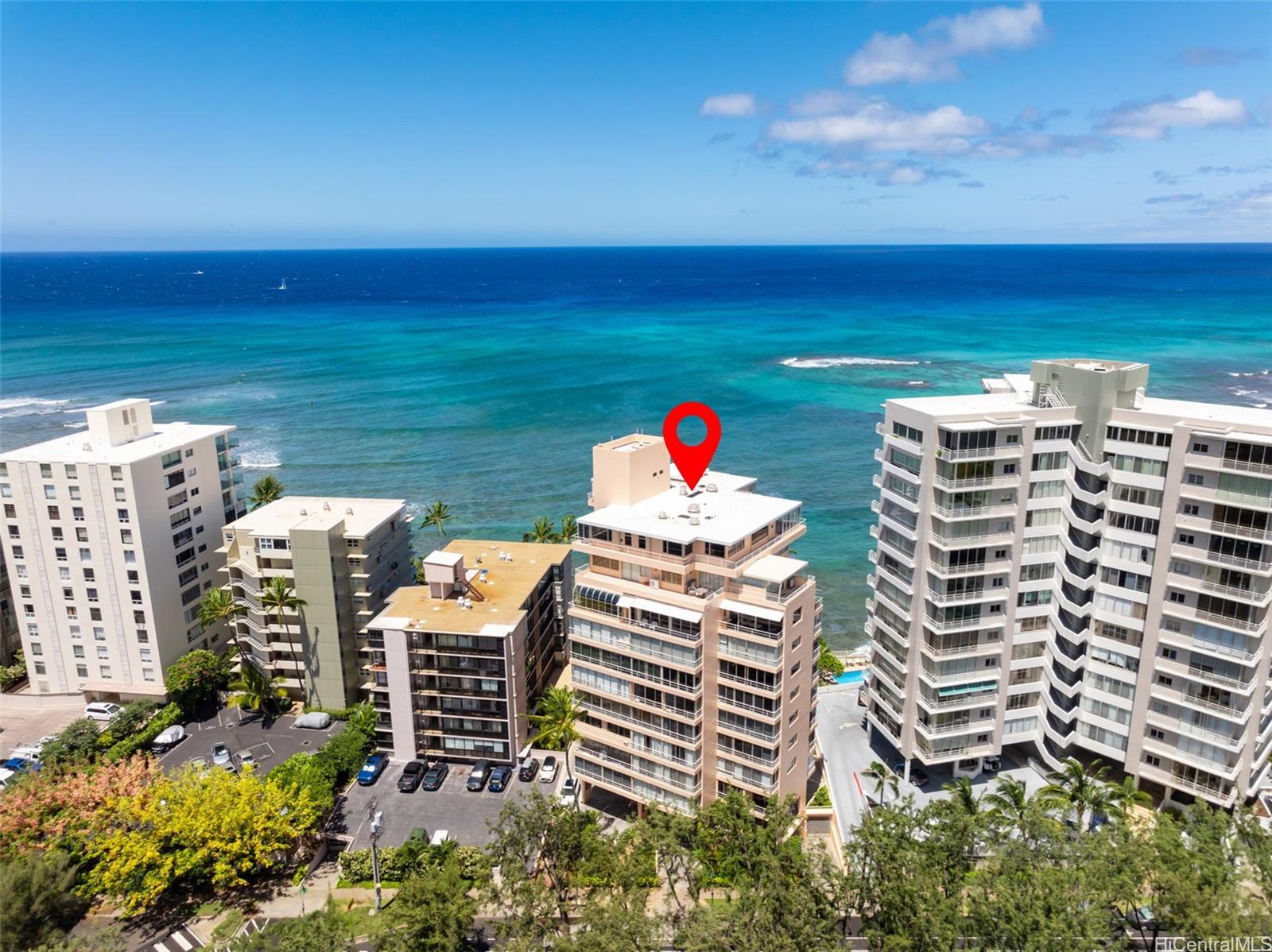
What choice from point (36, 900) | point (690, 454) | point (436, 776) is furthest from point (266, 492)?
point (690, 454)

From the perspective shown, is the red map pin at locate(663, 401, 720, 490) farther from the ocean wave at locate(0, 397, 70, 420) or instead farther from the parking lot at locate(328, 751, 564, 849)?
the ocean wave at locate(0, 397, 70, 420)

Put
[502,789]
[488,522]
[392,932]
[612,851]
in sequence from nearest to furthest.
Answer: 1. [392,932]
2. [612,851]
3. [502,789]
4. [488,522]

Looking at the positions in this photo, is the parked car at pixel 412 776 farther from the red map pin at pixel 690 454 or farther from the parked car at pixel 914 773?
the parked car at pixel 914 773

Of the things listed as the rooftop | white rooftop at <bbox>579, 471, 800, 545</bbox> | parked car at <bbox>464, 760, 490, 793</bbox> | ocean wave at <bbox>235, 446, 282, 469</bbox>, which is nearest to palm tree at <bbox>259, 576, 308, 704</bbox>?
the rooftop

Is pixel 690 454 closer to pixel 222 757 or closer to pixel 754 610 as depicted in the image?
pixel 754 610

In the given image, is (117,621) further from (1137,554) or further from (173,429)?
(1137,554)

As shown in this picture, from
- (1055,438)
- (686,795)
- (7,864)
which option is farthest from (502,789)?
(1055,438)
